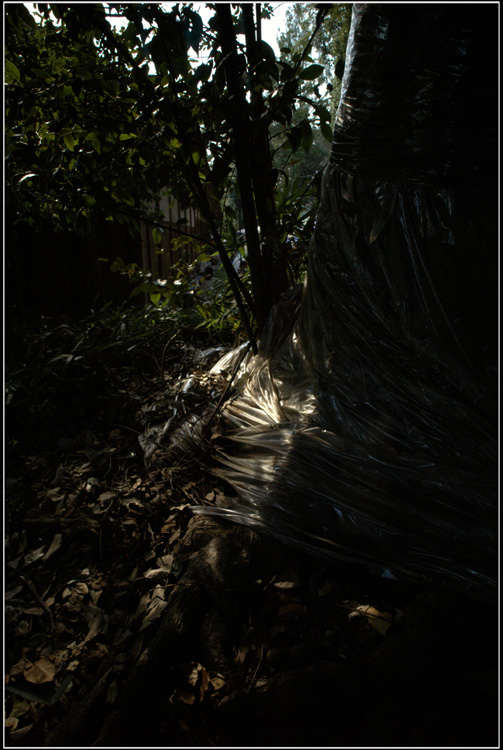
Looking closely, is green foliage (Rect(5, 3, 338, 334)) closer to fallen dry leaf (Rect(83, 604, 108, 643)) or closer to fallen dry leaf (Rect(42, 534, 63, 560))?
fallen dry leaf (Rect(42, 534, 63, 560))

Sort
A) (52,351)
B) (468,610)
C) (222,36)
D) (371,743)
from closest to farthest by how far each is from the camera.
Answer: (371,743), (468,610), (222,36), (52,351)

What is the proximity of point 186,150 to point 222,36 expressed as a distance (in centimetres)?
43

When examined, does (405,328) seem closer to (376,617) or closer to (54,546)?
(376,617)

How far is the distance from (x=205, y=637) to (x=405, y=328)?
1.19 m

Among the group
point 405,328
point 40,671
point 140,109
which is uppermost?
point 140,109

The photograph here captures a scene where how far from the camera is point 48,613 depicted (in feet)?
4.74

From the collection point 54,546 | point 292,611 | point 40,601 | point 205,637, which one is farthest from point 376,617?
point 54,546

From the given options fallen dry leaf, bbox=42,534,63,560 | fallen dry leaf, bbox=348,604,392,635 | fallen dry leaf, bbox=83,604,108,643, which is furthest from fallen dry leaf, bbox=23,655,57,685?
fallen dry leaf, bbox=348,604,392,635

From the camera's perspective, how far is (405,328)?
140 centimetres

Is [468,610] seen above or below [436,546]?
below

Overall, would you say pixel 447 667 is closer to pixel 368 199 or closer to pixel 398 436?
pixel 398 436

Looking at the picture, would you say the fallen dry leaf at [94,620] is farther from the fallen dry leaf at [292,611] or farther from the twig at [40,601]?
the fallen dry leaf at [292,611]

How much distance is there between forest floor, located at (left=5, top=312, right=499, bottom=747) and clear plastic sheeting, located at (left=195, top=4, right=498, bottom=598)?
0.12 metres


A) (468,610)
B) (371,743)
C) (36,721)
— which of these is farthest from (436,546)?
(36,721)
